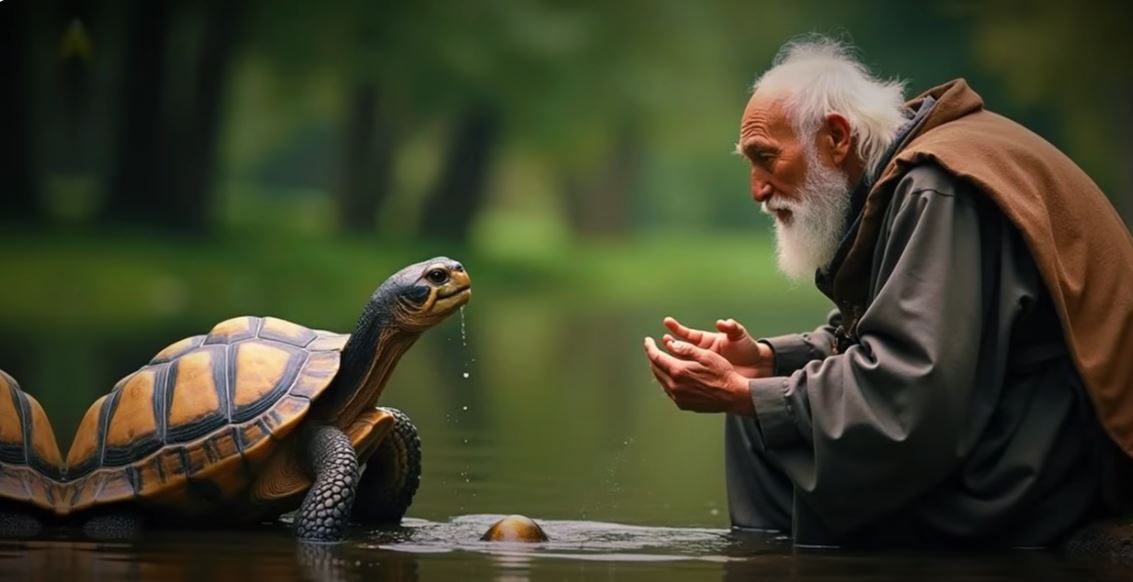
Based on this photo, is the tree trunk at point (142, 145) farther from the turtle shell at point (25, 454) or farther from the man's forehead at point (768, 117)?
the man's forehead at point (768, 117)

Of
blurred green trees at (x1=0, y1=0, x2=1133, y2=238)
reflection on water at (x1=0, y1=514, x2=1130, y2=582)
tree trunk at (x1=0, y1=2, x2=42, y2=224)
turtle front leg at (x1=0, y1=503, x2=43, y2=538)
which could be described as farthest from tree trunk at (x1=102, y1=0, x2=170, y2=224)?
reflection on water at (x1=0, y1=514, x2=1130, y2=582)

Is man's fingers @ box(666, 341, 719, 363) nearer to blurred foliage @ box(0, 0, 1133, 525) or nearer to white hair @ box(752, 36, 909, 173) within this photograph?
white hair @ box(752, 36, 909, 173)

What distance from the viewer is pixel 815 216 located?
6398mm

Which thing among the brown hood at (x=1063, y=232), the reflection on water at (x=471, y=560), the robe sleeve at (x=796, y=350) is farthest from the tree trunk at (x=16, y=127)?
the brown hood at (x=1063, y=232)

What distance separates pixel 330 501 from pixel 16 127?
19376 millimetres

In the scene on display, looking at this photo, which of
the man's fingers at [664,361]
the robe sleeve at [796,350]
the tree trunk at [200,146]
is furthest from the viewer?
the tree trunk at [200,146]

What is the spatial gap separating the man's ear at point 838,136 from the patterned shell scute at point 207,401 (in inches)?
69.8

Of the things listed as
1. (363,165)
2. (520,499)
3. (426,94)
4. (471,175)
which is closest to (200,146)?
(363,165)

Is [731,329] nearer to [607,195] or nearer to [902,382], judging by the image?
[902,382]

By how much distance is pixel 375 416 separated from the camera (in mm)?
6523

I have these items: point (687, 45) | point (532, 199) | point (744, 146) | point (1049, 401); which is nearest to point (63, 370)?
point (744, 146)

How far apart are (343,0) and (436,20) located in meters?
1.84

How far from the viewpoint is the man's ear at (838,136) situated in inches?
248

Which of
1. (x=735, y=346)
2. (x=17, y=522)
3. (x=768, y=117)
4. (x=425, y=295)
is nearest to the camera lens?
(x=17, y=522)
